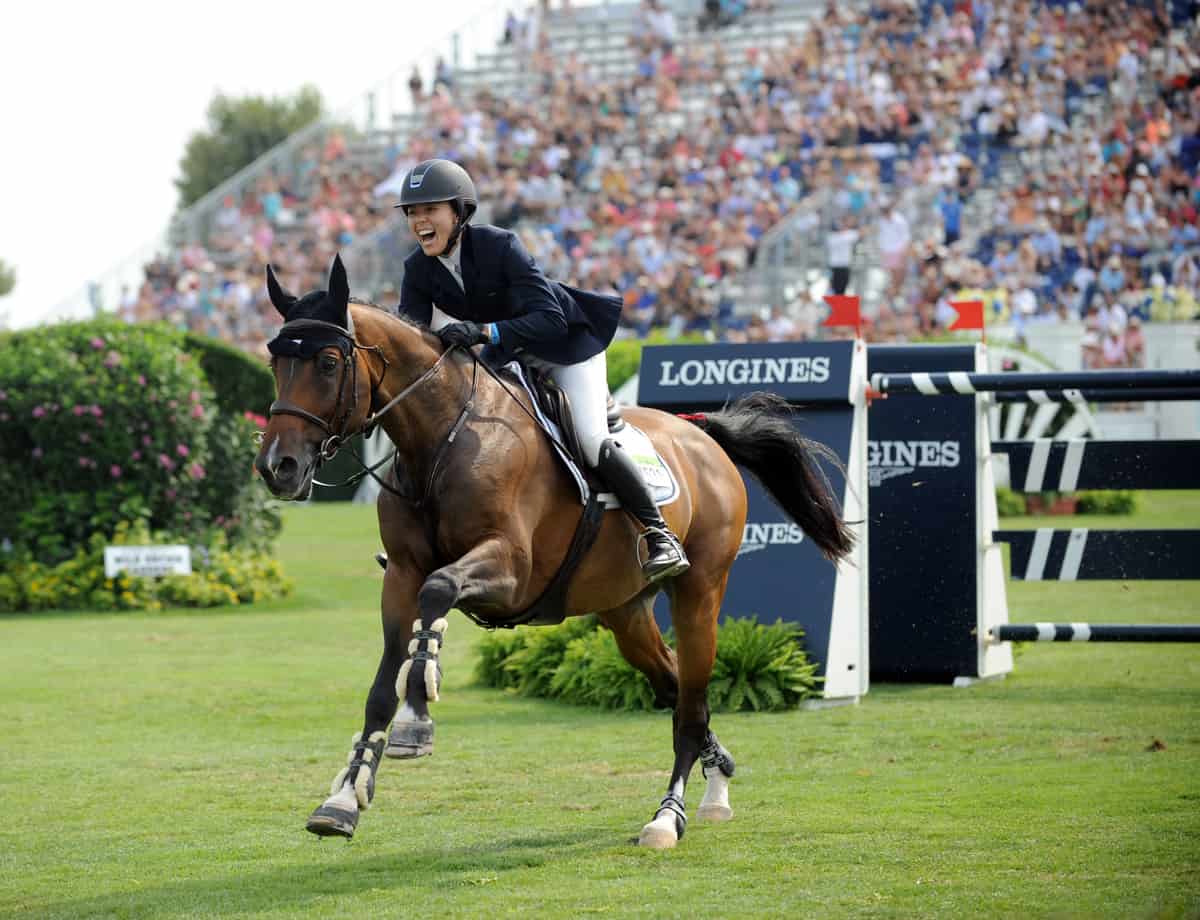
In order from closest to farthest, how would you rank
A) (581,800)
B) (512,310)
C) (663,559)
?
(512,310), (663,559), (581,800)

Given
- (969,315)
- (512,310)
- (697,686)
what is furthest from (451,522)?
(969,315)

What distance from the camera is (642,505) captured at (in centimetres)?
654

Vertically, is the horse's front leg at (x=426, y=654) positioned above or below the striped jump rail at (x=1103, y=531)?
below

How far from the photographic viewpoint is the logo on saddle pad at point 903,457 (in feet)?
34.1

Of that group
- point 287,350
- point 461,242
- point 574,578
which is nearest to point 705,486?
point 574,578

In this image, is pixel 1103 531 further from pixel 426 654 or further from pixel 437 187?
pixel 426 654

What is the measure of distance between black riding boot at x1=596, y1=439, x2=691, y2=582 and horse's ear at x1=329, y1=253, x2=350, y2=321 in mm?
1345

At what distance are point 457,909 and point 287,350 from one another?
192 cm

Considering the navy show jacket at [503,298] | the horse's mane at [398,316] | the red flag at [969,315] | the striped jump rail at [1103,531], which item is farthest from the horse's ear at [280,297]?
the red flag at [969,315]

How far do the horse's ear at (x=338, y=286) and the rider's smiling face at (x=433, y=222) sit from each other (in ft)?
1.86

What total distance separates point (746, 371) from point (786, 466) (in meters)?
2.05

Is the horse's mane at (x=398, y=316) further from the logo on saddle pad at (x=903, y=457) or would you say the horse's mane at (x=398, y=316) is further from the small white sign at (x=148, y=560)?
the small white sign at (x=148, y=560)

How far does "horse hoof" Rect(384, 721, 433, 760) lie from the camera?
5293mm

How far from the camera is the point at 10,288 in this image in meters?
63.1
